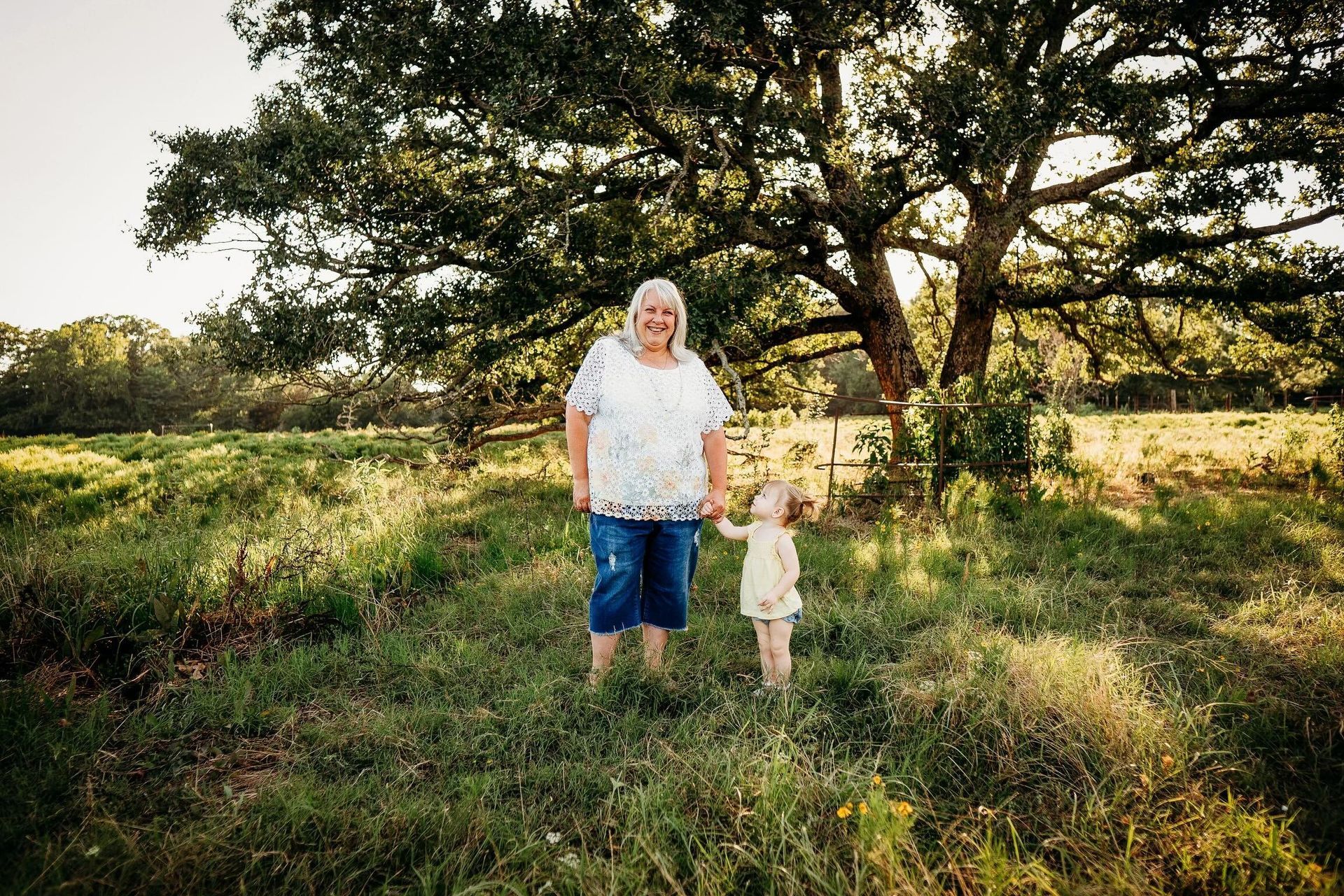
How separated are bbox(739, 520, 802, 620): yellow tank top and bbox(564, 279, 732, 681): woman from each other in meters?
0.32

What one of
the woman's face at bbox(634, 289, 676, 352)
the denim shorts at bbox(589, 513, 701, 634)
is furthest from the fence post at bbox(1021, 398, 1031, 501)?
the woman's face at bbox(634, 289, 676, 352)

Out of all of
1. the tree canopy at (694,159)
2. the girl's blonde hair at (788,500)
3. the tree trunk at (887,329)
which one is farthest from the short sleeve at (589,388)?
the tree trunk at (887,329)

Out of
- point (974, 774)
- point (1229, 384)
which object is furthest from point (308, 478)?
point (1229, 384)

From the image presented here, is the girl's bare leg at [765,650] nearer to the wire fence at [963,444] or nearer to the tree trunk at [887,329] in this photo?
the wire fence at [963,444]

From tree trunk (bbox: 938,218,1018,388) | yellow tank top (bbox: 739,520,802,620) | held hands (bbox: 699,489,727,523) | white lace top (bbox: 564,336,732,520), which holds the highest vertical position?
tree trunk (bbox: 938,218,1018,388)

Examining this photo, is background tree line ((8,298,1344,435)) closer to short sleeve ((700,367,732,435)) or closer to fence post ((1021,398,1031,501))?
fence post ((1021,398,1031,501))

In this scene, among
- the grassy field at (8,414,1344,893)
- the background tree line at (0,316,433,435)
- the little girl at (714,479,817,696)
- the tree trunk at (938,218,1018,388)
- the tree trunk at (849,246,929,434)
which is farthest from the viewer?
the background tree line at (0,316,433,435)

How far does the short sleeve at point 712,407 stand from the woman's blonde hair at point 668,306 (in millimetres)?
184

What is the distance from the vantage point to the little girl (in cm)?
365

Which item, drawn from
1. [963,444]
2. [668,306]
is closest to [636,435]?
[668,306]

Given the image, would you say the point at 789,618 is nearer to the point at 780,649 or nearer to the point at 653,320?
the point at 780,649

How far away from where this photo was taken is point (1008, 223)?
9.42 meters

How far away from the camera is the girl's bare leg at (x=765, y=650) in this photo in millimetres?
3713

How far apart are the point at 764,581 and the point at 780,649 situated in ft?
1.25
